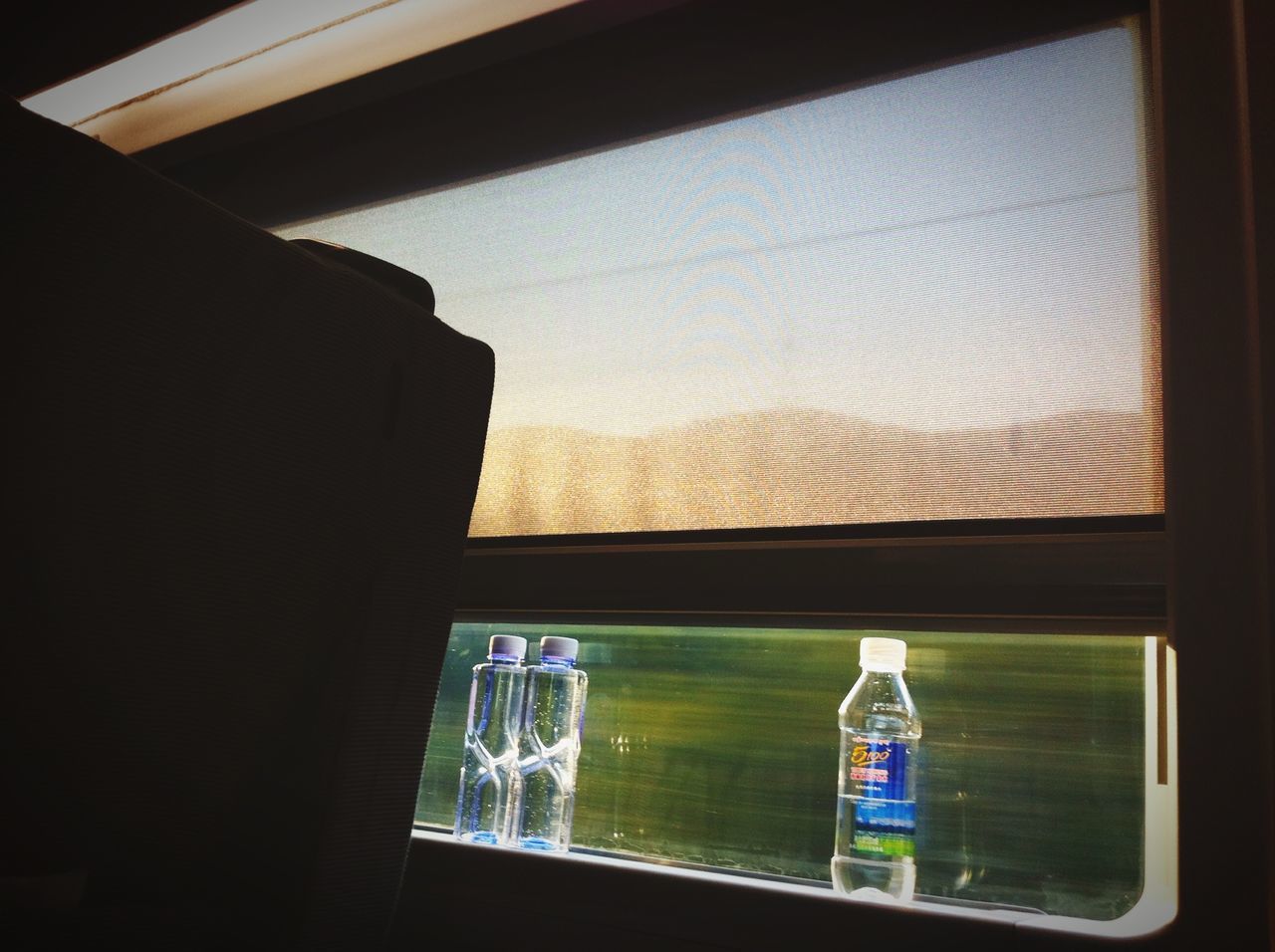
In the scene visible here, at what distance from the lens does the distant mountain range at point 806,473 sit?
131 cm

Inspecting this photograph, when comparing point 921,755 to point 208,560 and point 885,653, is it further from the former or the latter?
point 208,560

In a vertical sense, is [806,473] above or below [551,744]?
above

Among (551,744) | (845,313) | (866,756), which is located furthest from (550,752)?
(845,313)

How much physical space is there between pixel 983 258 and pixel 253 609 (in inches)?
42.4

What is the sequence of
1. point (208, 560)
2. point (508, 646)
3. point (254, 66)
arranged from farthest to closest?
1. point (254, 66)
2. point (508, 646)
3. point (208, 560)

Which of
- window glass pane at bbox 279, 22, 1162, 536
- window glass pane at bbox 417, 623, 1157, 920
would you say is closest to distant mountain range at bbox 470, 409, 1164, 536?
window glass pane at bbox 279, 22, 1162, 536

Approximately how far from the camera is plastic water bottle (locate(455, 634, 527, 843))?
158cm

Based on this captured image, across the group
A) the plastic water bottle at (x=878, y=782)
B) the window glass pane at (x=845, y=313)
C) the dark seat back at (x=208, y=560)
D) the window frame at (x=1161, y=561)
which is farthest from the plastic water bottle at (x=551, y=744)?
the dark seat back at (x=208, y=560)

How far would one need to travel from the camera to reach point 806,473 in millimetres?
1491

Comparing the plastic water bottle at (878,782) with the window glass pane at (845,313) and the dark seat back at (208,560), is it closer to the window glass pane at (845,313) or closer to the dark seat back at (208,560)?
the window glass pane at (845,313)

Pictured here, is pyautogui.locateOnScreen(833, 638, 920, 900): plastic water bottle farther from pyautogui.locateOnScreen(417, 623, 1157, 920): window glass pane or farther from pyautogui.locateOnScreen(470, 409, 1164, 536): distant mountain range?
pyautogui.locateOnScreen(470, 409, 1164, 536): distant mountain range

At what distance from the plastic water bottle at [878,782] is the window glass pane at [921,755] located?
1.6 inches

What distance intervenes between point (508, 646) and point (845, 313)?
715mm

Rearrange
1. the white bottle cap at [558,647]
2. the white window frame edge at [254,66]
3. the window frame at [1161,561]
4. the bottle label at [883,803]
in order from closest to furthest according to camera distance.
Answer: the window frame at [1161,561] < the bottle label at [883,803] < the white bottle cap at [558,647] < the white window frame edge at [254,66]
